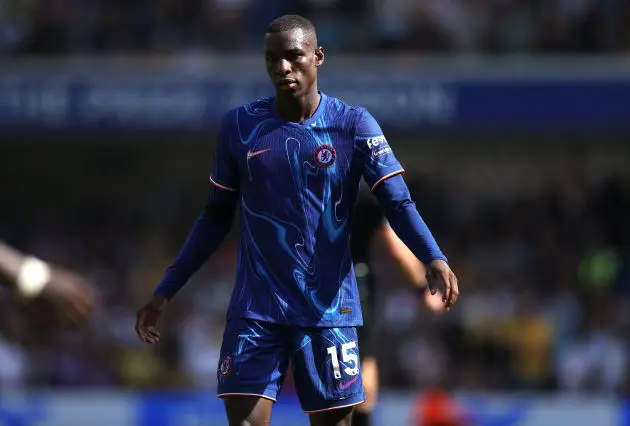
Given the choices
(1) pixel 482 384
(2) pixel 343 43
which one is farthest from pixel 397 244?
(2) pixel 343 43

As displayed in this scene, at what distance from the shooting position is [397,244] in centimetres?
823

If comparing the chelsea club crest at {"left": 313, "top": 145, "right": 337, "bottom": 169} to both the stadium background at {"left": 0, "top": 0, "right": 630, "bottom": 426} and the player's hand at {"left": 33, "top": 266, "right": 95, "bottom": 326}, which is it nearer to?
the player's hand at {"left": 33, "top": 266, "right": 95, "bottom": 326}

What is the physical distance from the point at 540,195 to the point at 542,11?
2.25 metres

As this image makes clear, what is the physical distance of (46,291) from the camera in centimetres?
473

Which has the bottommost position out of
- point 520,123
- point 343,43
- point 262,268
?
point 262,268

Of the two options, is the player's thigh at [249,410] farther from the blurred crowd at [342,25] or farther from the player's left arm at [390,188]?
the blurred crowd at [342,25]

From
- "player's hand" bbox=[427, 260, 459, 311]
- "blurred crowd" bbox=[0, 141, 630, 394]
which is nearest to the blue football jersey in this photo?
"player's hand" bbox=[427, 260, 459, 311]

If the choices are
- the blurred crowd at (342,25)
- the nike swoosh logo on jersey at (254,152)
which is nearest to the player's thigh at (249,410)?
the nike swoosh logo on jersey at (254,152)

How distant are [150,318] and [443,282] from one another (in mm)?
1397

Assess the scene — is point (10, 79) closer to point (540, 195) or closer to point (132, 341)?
point (132, 341)

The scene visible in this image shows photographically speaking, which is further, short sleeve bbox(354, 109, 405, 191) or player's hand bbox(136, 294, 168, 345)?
player's hand bbox(136, 294, 168, 345)

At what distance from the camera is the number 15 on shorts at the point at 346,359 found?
6.45 metres

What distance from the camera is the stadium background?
15078 mm

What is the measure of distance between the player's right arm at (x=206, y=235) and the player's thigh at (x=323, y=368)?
2.05 ft
